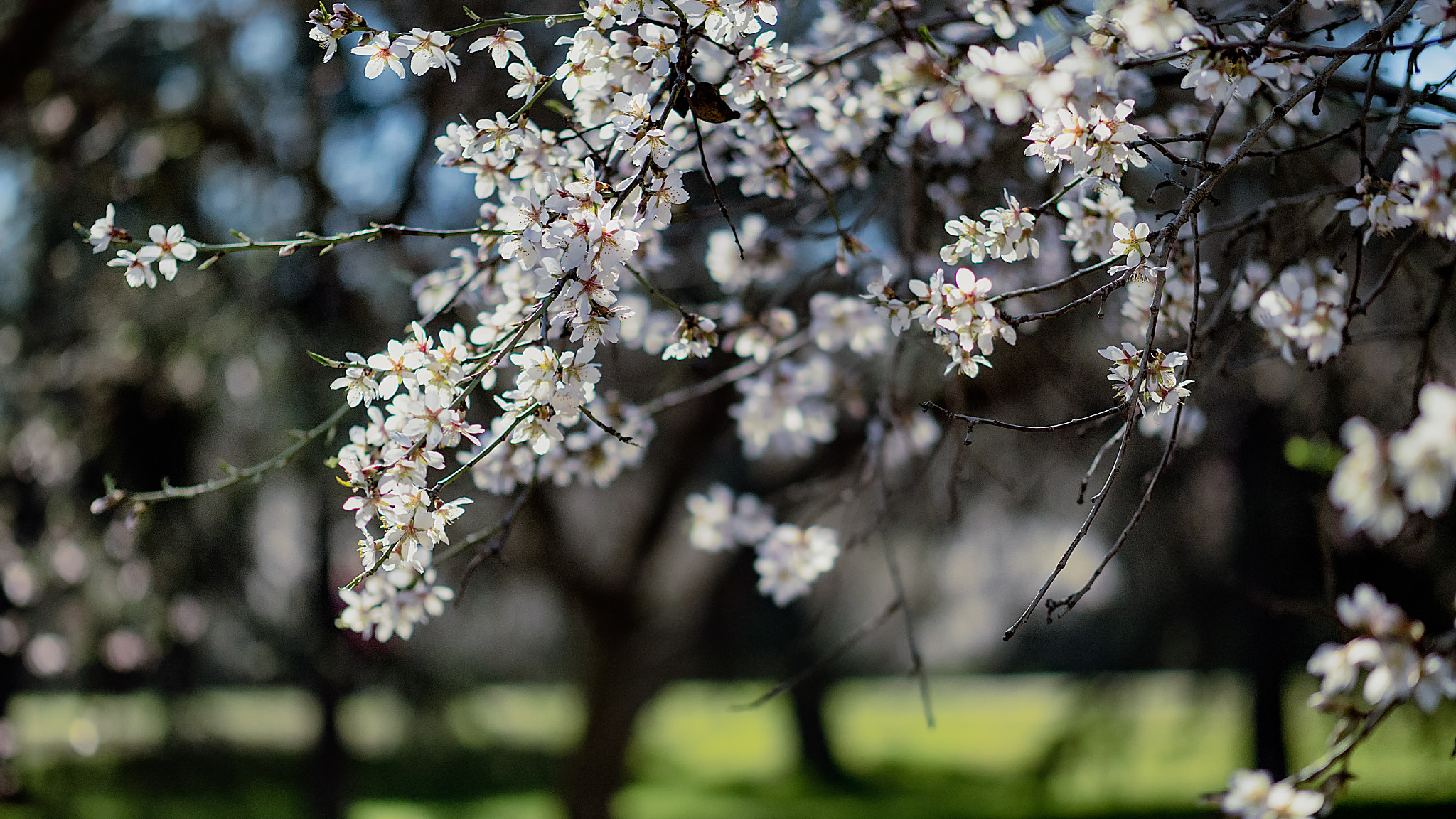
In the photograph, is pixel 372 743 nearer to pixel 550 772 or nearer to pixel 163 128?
pixel 550 772

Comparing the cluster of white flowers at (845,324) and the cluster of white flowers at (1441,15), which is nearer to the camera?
the cluster of white flowers at (1441,15)

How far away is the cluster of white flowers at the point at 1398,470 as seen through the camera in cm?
63

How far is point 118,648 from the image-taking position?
12.7 feet

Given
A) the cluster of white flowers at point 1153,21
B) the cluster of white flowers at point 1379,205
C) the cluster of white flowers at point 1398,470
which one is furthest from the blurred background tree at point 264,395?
the cluster of white flowers at point 1398,470

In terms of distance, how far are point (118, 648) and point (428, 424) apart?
11.5ft

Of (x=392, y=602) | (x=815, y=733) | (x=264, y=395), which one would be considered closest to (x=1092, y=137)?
(x=392, y=602)

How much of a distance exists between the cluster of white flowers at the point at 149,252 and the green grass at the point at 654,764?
3.59ft

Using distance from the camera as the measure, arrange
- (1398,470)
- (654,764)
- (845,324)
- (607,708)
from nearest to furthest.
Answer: (1398,470), (845,324), (607,708), (654,764)

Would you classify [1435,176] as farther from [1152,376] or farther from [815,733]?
[815,733]

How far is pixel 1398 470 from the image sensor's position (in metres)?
0.66

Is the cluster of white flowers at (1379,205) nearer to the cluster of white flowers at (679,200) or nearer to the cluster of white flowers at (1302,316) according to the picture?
the cluster of white flowers at (679,200)

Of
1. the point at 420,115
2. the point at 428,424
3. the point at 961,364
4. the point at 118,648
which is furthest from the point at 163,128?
the point at 961,364

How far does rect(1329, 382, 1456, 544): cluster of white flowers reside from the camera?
63 centimetres

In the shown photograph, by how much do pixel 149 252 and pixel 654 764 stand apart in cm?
886
